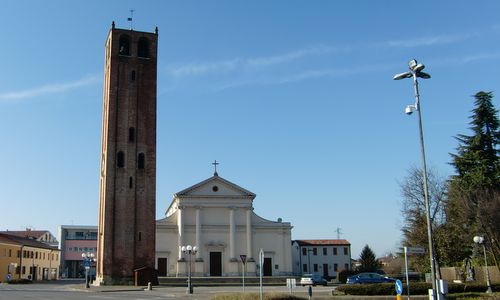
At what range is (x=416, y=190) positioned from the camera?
44.6m

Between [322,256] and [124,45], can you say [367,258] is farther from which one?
[124,45]

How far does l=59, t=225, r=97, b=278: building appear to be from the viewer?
109562 mm

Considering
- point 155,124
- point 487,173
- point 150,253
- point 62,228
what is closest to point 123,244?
point 150,253

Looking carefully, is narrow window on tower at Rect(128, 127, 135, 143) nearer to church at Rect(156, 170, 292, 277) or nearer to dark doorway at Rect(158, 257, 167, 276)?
church at Rect(156, 170, 292, 277)

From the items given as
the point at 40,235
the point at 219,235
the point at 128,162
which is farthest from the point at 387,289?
the point at 40,235

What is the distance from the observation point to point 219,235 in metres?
71.8

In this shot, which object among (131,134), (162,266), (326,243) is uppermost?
(131,134)

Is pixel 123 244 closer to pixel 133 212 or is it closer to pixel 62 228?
pixel 133 212

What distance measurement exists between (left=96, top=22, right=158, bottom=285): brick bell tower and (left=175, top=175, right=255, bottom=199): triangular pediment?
1821 centimetres

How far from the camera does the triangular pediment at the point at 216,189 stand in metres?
72.0

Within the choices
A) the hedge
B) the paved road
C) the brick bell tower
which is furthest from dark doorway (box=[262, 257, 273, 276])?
the hedge

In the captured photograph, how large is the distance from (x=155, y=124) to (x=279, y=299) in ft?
107

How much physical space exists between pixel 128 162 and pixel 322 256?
167 feet

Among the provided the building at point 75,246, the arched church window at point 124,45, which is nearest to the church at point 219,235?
the arched church window at point 124,45
